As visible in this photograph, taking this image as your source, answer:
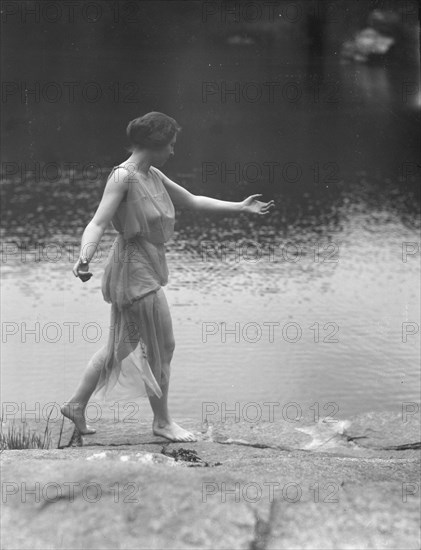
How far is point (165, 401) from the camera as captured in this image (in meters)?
3.83

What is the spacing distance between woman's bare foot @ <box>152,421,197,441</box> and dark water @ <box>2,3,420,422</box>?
0.62m

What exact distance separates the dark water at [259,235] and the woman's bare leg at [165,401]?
629mm

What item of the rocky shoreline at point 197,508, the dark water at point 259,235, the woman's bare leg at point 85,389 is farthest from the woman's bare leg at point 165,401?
the rocky shoreline at point 197,508

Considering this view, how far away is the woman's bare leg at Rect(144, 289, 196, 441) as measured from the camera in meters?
3.70

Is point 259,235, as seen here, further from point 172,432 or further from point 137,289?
point 137,289

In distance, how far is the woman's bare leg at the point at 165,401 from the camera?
370cm

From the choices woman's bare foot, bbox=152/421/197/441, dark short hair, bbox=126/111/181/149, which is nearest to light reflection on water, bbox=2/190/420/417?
woman's bare foot, bbox=152/421/197/441

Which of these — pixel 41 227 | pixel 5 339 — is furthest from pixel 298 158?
pixel 5 339

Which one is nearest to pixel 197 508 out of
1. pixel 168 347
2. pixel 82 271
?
pixel 82 271

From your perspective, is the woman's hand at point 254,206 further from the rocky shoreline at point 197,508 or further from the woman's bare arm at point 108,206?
the rocky shoreline at point 197,508

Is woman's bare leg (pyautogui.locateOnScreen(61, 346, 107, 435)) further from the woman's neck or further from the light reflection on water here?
the light reflection on water

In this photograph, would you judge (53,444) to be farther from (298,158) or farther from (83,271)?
(298,158)

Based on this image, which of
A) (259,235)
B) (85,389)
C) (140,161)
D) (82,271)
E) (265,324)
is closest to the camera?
(82,271)

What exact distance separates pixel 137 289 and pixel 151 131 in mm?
613
